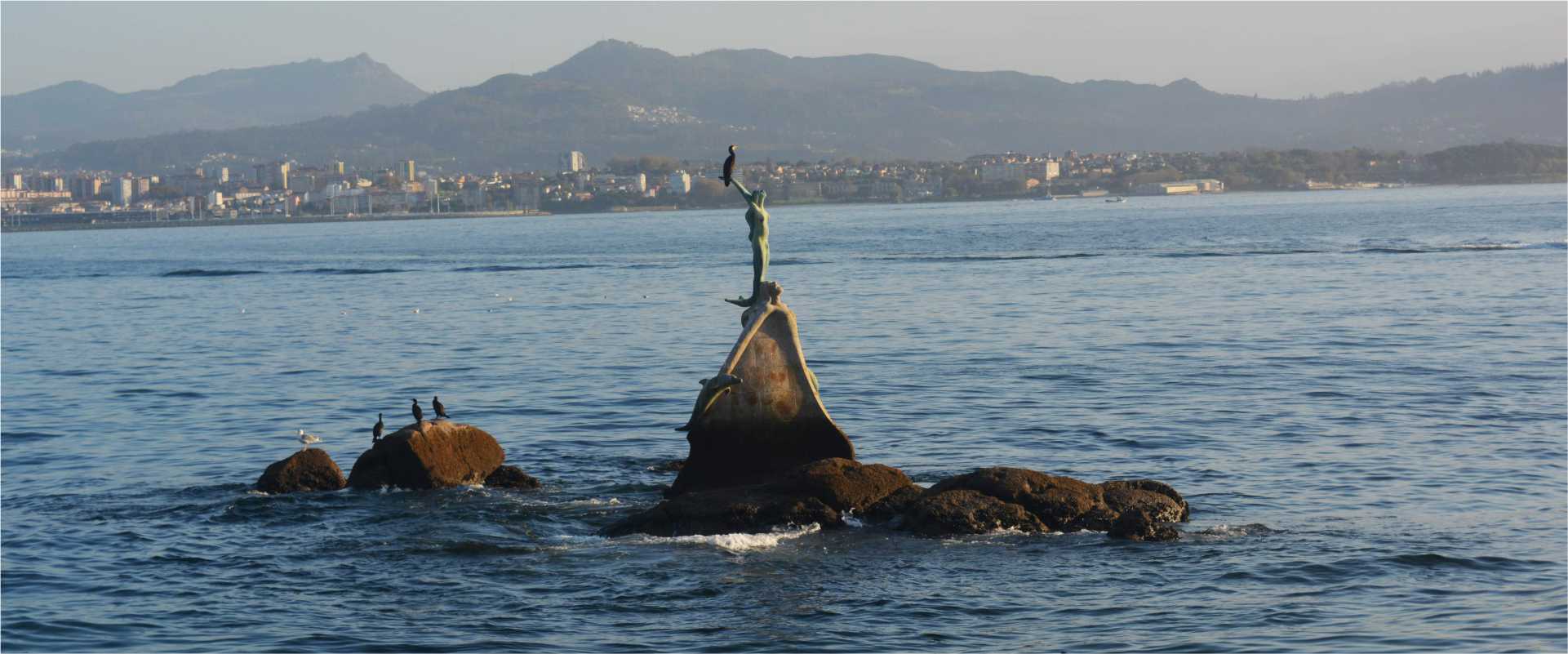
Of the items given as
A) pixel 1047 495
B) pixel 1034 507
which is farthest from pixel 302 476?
pixel 1047 495

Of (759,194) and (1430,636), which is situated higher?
(759,194)

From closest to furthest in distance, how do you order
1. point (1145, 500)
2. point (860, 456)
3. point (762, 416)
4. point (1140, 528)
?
1. point (1140, 528)
2. point (1145, 500)
3. point (762, 416)
4. point (860, 456)

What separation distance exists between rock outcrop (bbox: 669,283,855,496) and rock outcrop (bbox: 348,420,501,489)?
3.17 metres

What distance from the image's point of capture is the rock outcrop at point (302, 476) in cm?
2202

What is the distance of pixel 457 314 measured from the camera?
5572 cm

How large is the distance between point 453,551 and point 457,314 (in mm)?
37831

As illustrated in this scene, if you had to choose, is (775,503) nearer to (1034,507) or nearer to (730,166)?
(1034,507)

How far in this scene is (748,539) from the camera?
18484mm

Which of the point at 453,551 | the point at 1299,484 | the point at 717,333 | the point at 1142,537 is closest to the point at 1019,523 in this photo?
the point at 1142,537

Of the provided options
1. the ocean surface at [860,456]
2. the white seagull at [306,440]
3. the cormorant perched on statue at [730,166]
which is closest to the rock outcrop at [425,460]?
the ocean surface at [860,456]

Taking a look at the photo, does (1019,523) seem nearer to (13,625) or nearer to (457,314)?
(13,625)

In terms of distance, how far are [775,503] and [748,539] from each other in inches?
31.2

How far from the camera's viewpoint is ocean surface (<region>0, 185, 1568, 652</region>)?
15773mm

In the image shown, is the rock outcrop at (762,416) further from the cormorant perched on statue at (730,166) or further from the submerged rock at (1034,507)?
the submerged rock at (1034,507)
